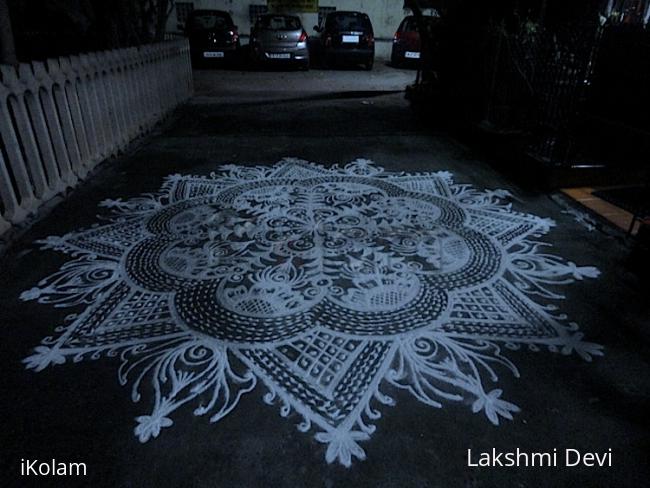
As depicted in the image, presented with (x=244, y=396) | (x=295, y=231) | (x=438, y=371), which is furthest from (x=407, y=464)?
(x=295, y=231)

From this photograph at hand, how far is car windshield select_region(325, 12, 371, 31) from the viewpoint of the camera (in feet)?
43.1

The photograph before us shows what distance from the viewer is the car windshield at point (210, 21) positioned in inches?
518

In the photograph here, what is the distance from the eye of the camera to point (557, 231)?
322 centimetres

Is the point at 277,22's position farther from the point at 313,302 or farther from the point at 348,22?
the point at 313,302

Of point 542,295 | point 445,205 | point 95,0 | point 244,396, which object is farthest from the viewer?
point 95,0

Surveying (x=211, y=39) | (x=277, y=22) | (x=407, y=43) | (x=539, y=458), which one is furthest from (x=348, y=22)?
(x=539, y=458)

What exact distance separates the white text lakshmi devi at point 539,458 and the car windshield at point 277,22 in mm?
13514

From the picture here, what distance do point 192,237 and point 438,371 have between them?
80.7 inches

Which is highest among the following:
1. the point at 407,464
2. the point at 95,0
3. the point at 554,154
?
the point at 95,0

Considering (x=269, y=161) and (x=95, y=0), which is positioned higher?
(x=95, y=0)

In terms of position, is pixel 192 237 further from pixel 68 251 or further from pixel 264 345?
pixel 264 345

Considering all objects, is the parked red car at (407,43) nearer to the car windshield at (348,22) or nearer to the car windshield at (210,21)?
the car windshield at (348,22)

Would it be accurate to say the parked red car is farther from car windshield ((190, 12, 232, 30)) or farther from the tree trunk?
the tree trunk

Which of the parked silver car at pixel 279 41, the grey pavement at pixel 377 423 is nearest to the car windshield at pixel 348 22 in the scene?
the parked silver car at pixel 279 41
